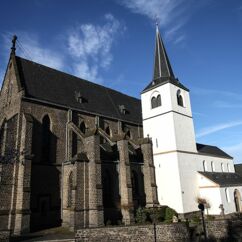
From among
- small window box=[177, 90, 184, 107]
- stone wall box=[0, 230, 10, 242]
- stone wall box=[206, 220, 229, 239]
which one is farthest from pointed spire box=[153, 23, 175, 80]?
stone wall box=[0, 230, 10, 242]

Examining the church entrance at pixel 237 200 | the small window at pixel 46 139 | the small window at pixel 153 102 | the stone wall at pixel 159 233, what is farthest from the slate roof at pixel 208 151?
the small window at pixel 46 139

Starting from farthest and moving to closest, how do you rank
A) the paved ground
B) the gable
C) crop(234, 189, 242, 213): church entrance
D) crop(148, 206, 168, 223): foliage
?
crop(234, 189, 242, 213): church entrance → the gable → crop(148, 206, 168, 223): foliage → the paved ground

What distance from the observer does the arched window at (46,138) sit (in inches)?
904

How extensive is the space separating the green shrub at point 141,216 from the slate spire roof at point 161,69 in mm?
15030

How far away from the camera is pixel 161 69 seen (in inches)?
1299

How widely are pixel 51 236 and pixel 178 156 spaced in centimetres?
1534

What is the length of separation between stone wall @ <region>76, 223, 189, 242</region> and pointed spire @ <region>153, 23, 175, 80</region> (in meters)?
21.8

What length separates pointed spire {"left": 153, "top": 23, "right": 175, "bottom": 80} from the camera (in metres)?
32.7

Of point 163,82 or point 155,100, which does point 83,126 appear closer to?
point 155,100

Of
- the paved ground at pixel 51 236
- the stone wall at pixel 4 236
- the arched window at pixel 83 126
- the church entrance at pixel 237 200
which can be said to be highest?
the arched window at pixel 83 126

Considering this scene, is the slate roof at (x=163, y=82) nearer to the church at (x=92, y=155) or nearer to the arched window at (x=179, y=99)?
the church at (x=92, y=155)

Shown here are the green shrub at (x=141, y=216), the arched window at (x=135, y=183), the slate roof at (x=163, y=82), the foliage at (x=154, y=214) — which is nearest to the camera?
the green shrub at (x=141, y=216)

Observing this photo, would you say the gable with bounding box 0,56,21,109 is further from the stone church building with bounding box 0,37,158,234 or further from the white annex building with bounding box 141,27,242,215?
the white annex building with bounding box 141,27,242,215

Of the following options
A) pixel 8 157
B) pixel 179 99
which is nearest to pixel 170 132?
pixel 179 99
